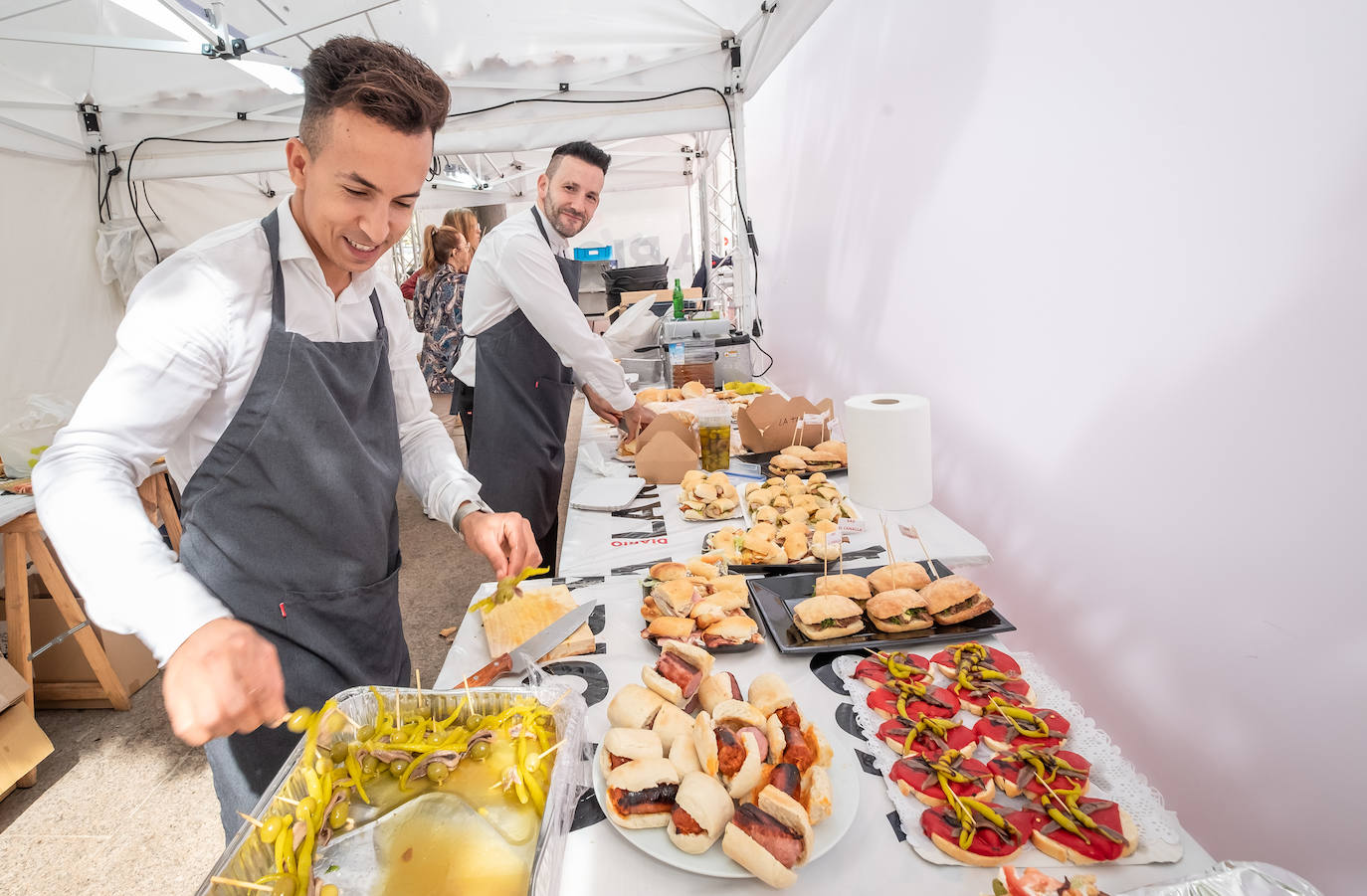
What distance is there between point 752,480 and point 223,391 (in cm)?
160

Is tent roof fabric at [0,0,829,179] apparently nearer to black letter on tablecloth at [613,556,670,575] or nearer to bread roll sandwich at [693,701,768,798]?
black letter on tablecloth at [613,556,670,575]

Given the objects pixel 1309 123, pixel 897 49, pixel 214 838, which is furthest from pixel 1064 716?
pixel 214 838

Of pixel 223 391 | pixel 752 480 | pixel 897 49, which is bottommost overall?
pixel 752 480

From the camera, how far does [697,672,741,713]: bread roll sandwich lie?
3.54 ft

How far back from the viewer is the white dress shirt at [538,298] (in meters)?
2.78

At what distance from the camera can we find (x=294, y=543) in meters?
1.33

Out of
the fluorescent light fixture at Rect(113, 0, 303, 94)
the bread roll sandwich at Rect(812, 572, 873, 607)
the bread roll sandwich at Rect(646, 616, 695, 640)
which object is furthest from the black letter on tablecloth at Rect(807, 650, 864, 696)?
the fluorescent light fixture at Rect(113, 0, 303, 94)

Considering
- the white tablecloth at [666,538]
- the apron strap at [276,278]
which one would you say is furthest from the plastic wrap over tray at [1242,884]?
the apron strap at [276,278]

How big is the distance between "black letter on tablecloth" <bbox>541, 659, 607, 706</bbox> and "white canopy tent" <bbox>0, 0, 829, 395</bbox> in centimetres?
302

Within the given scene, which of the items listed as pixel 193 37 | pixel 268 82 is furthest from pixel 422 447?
pixel 268 82

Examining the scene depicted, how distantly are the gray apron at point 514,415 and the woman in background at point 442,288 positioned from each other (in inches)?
105

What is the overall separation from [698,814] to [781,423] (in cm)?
187

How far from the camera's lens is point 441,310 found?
5480 mm

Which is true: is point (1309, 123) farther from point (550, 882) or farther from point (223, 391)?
point (223, 391)
